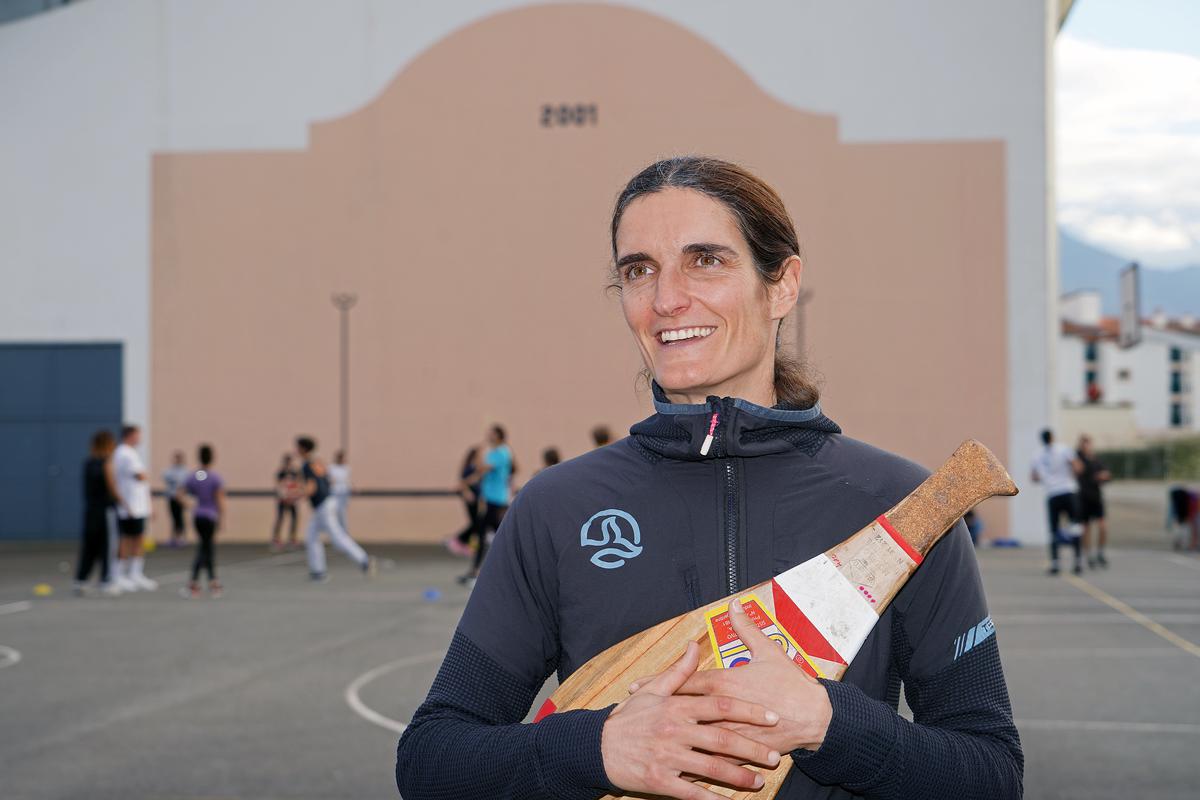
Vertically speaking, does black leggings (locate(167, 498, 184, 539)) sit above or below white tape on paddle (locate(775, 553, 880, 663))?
below

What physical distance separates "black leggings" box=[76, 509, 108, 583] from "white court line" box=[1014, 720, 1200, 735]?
11.1 meters

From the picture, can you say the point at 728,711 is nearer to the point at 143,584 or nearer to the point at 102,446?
the point at 102,446

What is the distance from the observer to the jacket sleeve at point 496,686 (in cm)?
181

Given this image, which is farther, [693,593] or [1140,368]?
[1140,368]

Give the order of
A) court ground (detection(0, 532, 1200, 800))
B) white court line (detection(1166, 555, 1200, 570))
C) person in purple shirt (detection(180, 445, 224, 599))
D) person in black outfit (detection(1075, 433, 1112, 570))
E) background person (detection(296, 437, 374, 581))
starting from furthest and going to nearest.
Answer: white court line (detection(1166, 555, 1200, 570))
person in black outfit (detection(1075, 433, 1112, 570))
background person (detection(296, 437, 374, 581))
person in purple shirt (detection(180, 445, 224, 599))
court ground (detection(0, 532, 1200, 800))

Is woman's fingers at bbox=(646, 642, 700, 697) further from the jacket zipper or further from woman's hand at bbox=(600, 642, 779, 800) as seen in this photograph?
the jacket zipper

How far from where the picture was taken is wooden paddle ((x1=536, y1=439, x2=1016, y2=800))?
178cm

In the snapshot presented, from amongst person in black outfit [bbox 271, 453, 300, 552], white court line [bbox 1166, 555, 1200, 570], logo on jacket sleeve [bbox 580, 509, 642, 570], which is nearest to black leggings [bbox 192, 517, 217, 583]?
person in black outfit [bbox 271, 453, 300, 552]

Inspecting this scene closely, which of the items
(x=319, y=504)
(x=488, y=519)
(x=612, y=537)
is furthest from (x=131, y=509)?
(x=612, y=537)

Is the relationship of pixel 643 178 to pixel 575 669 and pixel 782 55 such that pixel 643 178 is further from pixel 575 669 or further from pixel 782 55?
pixel 782 55

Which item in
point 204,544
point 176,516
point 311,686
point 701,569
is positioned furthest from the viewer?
point 176,516

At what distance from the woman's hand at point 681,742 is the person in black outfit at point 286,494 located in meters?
21.1

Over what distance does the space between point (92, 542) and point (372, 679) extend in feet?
A: 24.1

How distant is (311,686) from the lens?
8836 millimetres
